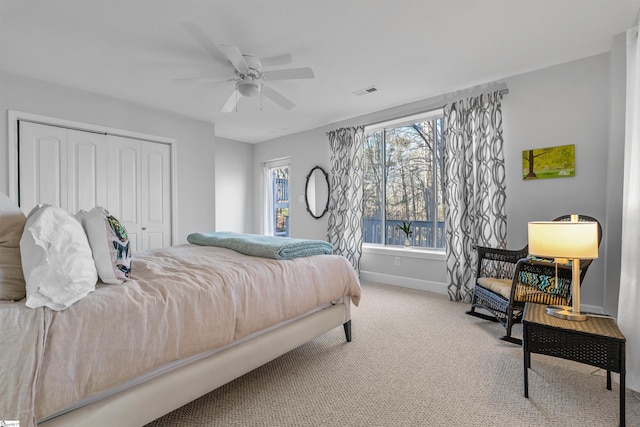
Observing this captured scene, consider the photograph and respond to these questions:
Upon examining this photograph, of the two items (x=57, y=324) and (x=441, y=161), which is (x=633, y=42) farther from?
(x=57, y=324)

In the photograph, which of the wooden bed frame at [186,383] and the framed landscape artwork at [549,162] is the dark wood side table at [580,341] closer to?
the wooden bed frame at [186,383]

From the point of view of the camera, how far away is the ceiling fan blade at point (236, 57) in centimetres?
212

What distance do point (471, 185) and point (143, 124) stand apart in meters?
4.21

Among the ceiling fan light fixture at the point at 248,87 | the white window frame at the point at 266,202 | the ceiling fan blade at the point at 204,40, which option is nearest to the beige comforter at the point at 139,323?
the ceiling fan light fixture at the point at 248,87

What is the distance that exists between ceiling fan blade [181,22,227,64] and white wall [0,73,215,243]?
1874 mm

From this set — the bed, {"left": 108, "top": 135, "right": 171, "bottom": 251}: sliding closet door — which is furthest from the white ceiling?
the bed

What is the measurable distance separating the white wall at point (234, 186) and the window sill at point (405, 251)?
108 inches

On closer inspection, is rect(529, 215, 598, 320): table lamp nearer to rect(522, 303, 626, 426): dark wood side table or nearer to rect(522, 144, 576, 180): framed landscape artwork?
Result: rect(522, 303, 626, 426): dark wood side table

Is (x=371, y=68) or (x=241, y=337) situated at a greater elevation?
(x=371, y=68)

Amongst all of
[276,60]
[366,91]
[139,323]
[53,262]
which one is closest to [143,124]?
[276,60]

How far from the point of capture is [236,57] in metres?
2.24

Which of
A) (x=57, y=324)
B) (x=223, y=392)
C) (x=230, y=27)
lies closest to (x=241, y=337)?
(x=223, y=392)

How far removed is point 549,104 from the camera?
118 inches

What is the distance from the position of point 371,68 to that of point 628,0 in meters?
1.85
